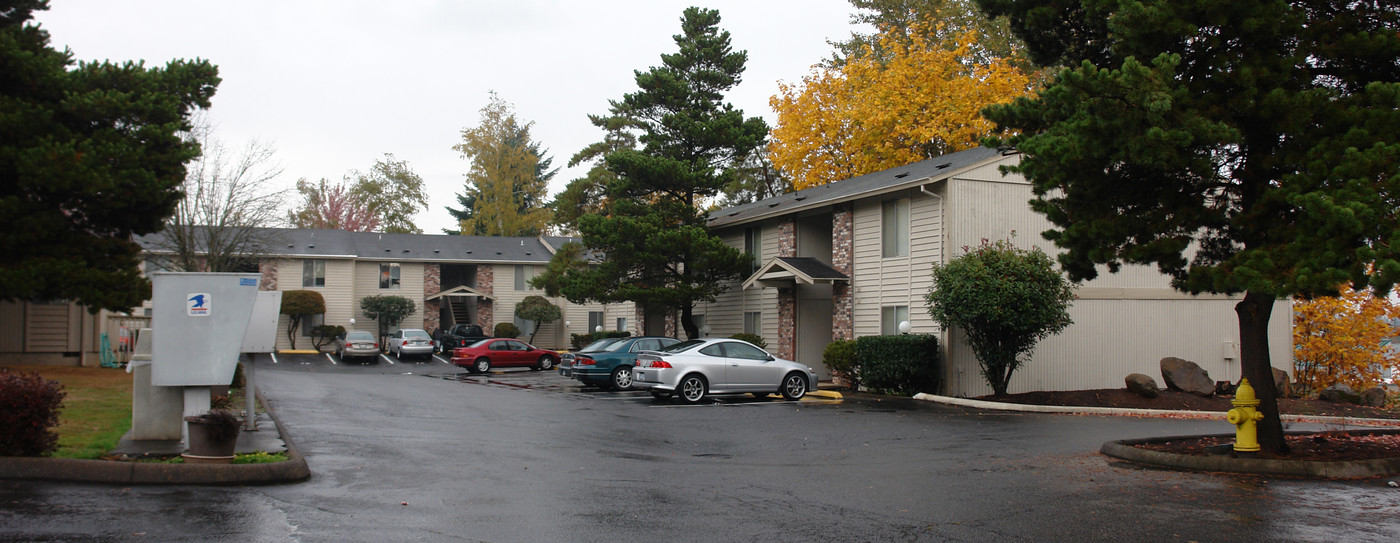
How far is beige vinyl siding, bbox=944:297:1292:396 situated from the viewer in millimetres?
21391

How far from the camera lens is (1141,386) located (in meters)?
20.3

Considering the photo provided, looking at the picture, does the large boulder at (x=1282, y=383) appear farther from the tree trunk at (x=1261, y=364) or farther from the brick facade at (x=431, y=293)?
the brick facade at (x=431, y=293)

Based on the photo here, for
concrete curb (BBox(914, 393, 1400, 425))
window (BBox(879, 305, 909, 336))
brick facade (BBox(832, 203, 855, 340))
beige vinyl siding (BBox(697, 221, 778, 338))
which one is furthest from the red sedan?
concrete curb (BBox(914, 393, 1400, 425))

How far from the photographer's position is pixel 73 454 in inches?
345

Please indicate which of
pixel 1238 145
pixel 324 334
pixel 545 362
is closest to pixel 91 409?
pixel 1238 145

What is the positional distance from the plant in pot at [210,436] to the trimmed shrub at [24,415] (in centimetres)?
111

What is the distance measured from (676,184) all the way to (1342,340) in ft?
62.3

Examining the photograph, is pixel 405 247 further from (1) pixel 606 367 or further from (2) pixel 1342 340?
(2) pixel 1342 340

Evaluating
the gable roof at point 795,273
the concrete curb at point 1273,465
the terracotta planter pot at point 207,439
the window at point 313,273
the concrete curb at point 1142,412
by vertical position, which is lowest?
the concrete curb at point 1142,412

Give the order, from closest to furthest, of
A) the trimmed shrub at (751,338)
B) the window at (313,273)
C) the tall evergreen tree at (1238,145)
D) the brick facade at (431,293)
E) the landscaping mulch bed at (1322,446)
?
the tall evergreen tree at (1238,145), the landscaping mulch bed at (1322,446), the trimmed shrub at (751,338), the window at (313,273), the brick facade at (431,293)

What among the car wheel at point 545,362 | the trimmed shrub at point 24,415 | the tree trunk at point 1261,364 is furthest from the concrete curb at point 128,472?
the car wheel at point 545,362

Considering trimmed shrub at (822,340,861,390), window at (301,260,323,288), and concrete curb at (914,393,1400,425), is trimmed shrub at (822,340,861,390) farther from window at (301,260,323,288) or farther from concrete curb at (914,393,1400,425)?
window at (301,260,323,288)

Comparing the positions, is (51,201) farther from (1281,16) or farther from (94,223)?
(1281,16)

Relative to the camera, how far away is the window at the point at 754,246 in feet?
97.2
